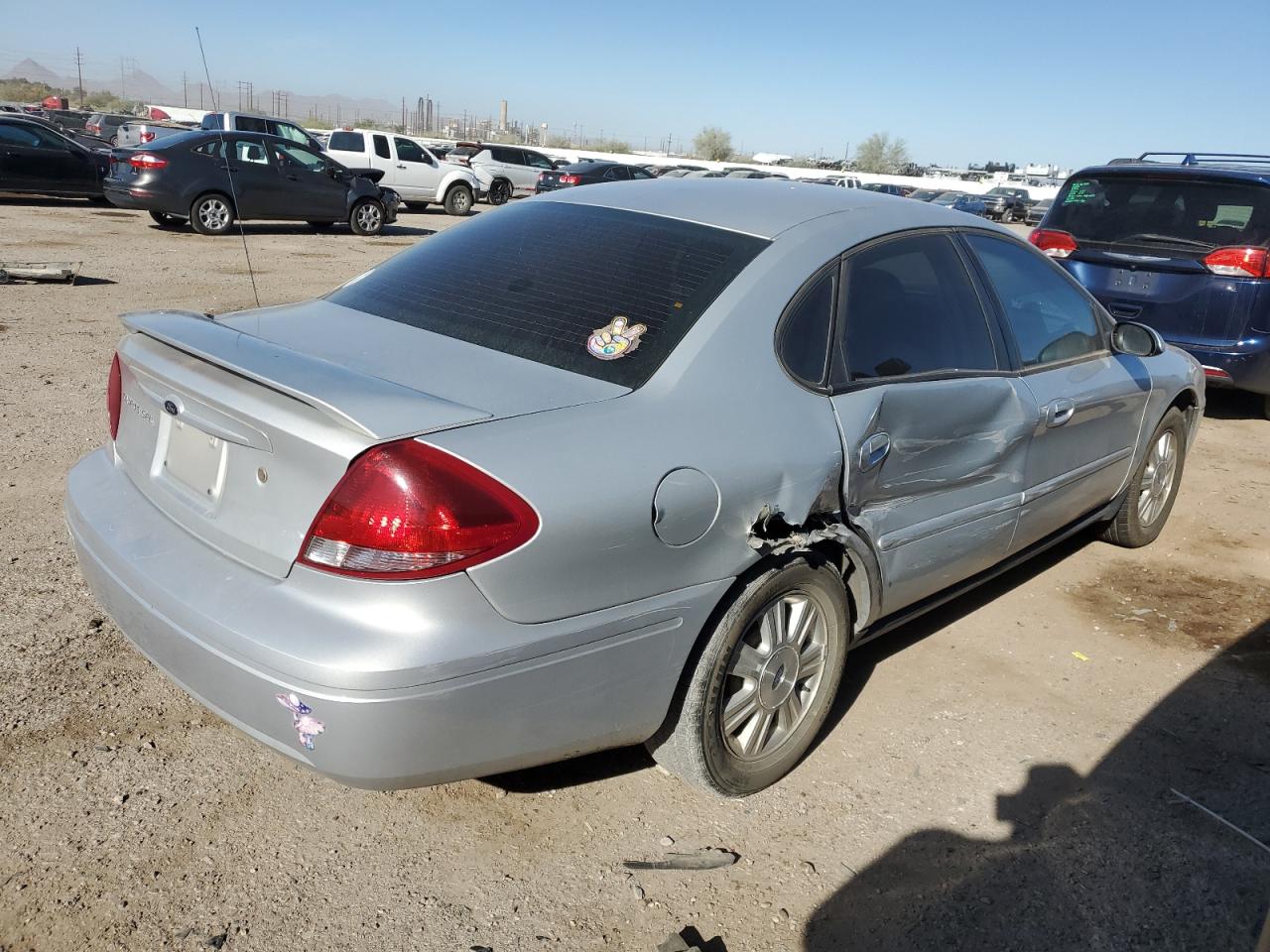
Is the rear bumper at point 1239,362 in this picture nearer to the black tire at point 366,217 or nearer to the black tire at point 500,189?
the black tire at point 366,217

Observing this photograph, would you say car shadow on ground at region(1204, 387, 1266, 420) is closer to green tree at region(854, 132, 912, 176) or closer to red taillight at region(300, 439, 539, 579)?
red taillight at region(300, 439, 539, 579)

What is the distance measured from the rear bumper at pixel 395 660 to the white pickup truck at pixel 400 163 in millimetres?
21426

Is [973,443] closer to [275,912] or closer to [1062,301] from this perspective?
[1062,301]

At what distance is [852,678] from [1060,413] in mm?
1272

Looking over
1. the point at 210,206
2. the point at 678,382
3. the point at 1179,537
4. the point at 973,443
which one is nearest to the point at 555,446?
the point at 678,382

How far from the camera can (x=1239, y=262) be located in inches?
285

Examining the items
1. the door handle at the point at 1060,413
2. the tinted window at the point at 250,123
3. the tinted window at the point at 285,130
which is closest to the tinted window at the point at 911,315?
the door handle at the point at 1060,413

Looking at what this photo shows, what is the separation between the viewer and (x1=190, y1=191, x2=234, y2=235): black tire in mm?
15734

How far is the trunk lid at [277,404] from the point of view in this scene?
7.64ft

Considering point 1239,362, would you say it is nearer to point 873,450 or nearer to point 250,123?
point 873,450

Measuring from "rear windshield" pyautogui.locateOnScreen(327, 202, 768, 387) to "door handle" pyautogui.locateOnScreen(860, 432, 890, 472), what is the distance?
0.62 m

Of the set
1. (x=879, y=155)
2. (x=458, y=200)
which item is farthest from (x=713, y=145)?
(x=458, y=200)

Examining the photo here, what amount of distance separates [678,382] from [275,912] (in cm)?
158

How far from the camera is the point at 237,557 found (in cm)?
245
